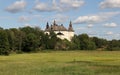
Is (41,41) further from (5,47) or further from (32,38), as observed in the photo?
(5,47)

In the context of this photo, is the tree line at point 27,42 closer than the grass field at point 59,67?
No

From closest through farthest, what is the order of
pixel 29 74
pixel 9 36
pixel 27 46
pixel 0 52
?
pixel 29 74, pixel 0 52, pixel 9 36, pixel 27 46

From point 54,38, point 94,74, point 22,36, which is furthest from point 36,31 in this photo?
point 94,74

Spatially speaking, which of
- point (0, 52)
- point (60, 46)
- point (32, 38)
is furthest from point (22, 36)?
point (0, 52)

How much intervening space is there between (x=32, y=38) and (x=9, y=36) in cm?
1588

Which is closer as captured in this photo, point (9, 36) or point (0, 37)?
point (0, 37)

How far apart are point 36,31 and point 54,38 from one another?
11.2 meters

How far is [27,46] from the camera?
153m

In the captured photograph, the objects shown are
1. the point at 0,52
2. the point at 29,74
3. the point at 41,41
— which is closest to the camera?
the point at 29,74

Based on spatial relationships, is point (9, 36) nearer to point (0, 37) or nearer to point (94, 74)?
point (0, 37)

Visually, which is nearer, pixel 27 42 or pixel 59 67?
pixel 59 67

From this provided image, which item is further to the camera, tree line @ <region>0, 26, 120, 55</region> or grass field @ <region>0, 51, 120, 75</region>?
tree line @ <region>0, 26, 120, 55</region>

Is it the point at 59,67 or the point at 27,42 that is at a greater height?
the point at 27,42

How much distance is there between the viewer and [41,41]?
565 feet
